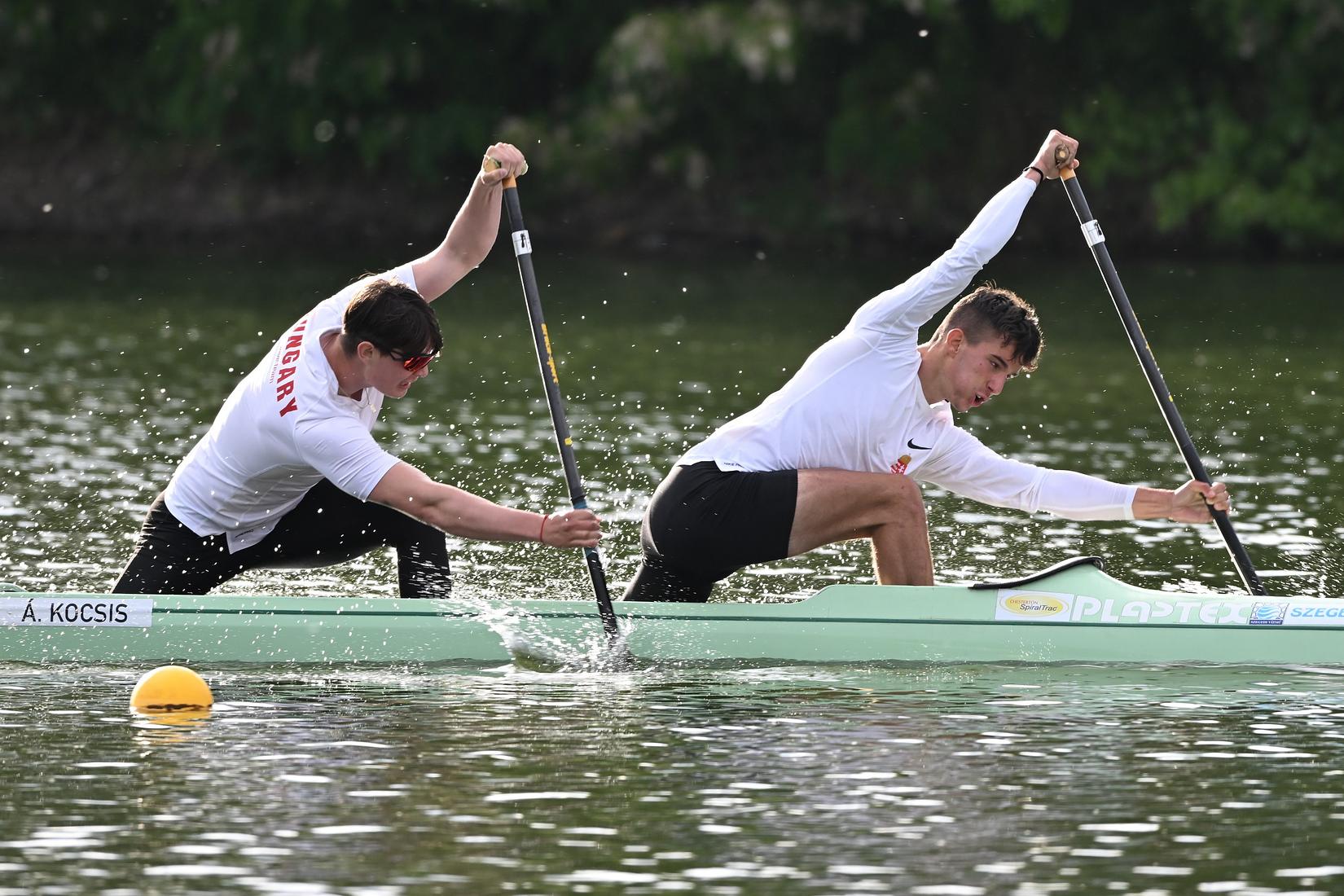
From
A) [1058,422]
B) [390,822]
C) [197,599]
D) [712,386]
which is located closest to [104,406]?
[712,386]

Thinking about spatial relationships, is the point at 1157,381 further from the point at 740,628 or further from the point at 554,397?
the point at 554,397

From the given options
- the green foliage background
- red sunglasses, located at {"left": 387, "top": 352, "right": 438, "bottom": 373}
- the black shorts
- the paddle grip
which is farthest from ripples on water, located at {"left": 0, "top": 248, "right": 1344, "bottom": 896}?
the green foliage background

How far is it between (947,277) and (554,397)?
1.86m

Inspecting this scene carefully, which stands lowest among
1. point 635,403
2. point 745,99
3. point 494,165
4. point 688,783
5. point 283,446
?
point 688,783

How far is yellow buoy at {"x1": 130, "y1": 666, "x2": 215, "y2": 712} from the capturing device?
25.9 feet

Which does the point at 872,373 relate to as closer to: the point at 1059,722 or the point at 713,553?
the point at 713,553

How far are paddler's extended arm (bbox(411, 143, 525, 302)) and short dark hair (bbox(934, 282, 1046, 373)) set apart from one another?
6.13 ft

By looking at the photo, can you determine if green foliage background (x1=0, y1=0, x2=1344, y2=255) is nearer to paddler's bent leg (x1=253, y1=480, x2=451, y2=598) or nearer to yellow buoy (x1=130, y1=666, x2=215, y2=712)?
paddler's bent leg (x1=253, y1=480, x2=451, y2=598)

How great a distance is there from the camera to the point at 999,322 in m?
8.14

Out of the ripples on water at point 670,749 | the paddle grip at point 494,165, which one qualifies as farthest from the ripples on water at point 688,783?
the paddle grip at point 494,165

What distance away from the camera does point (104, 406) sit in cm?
1630

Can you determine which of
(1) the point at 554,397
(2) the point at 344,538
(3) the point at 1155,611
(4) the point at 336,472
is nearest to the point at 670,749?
(4) the point at 336,472

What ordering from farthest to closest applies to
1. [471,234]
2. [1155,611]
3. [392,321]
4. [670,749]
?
[471,234] → [1155,611] → [392,321] → [670,749]

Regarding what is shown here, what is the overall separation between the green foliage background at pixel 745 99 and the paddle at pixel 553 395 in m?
22.0
